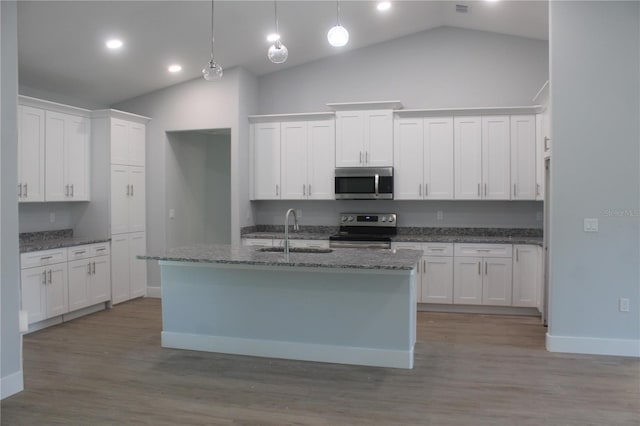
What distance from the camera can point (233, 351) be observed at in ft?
14.2

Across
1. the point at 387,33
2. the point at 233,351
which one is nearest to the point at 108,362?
the point at 233,351

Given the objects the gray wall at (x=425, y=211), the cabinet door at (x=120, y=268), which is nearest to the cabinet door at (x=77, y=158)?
the cabinet door at (x=120, y=268)

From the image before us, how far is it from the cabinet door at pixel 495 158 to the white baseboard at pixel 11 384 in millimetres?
5076

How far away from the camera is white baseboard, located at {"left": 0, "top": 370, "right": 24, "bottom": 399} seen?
11.1 feet

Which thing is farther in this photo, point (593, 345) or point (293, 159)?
point (293, 159)

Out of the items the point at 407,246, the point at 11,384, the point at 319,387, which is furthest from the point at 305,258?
the point at 407,246

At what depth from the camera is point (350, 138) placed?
253 inches

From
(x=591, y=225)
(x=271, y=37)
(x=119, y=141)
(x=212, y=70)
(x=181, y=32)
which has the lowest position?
(x=591, y=225)

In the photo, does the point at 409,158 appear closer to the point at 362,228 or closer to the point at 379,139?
the point at 379,139

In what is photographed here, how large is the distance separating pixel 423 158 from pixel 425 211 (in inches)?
30.3

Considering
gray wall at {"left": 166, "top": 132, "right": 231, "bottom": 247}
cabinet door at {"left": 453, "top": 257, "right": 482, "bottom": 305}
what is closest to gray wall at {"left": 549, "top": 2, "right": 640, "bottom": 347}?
cabinet door at {"left": 453, "top": 257, "right": 482, "bottom": 305}

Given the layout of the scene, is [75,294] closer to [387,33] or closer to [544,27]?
[387,33]

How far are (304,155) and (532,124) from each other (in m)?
2.85

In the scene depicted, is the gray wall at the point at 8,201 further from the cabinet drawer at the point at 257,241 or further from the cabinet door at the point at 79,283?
the cabinet drawer at the point at 257,241
